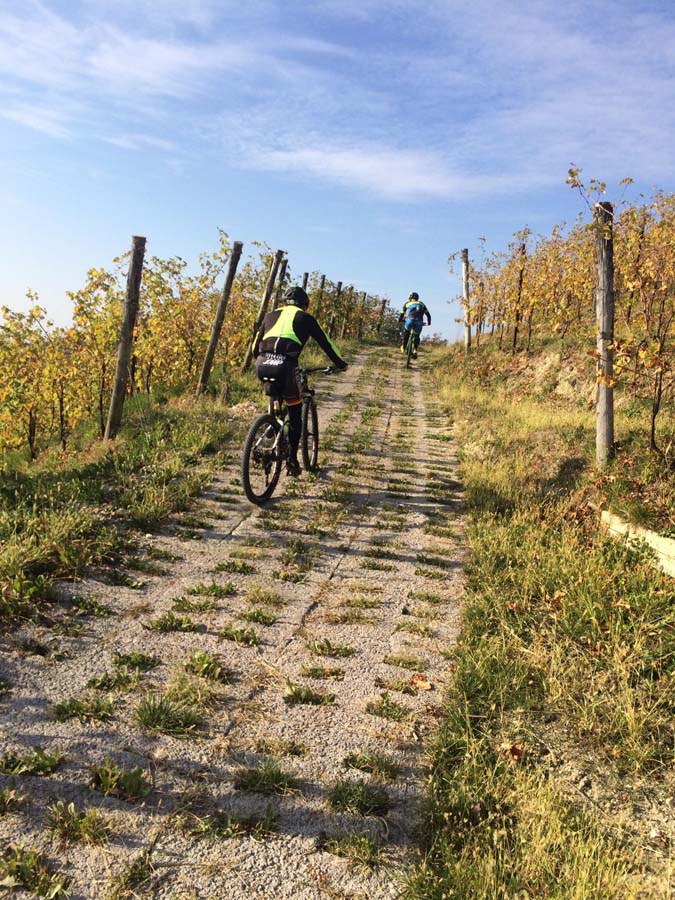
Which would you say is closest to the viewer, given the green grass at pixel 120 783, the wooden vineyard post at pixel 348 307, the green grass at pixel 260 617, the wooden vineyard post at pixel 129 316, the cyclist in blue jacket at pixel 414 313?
the green grass at pixel 120 783

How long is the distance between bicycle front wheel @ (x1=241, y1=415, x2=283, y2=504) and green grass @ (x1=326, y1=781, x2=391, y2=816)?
3729mm

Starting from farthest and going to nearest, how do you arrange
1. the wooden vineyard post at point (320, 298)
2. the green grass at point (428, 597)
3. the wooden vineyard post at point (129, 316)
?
the wooden vineyard post at point (320, 298) → the wooden vineyard post at point (129, 316) → the green grass at point (428, 597)

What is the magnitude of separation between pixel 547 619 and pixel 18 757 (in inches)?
138

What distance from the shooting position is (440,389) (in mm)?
16375

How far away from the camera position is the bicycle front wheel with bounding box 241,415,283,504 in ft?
20.0

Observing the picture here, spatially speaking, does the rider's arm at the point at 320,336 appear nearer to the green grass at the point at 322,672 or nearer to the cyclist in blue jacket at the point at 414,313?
the green grass at the point at 322,672

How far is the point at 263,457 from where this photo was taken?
21.1ft

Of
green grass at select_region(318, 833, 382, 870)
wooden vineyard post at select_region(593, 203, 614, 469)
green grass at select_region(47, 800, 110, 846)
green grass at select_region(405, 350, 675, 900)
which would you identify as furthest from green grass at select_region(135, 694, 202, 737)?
wooden vineyard post at select_region(593, 203, 614, 469)

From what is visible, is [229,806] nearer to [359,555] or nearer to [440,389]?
[359,555]

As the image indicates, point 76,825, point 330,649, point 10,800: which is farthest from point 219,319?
point 76,825

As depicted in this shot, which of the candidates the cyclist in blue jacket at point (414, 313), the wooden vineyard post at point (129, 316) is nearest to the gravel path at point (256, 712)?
the wooden vineyard post at point (129, 316)

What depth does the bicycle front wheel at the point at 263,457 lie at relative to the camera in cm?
610

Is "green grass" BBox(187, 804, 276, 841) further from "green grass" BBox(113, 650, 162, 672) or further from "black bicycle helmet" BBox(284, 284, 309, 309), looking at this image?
"black bicycle helmet" BBox(284, 284, 309, 309)

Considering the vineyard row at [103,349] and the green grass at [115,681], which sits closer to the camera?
the green grass at [115,681]
